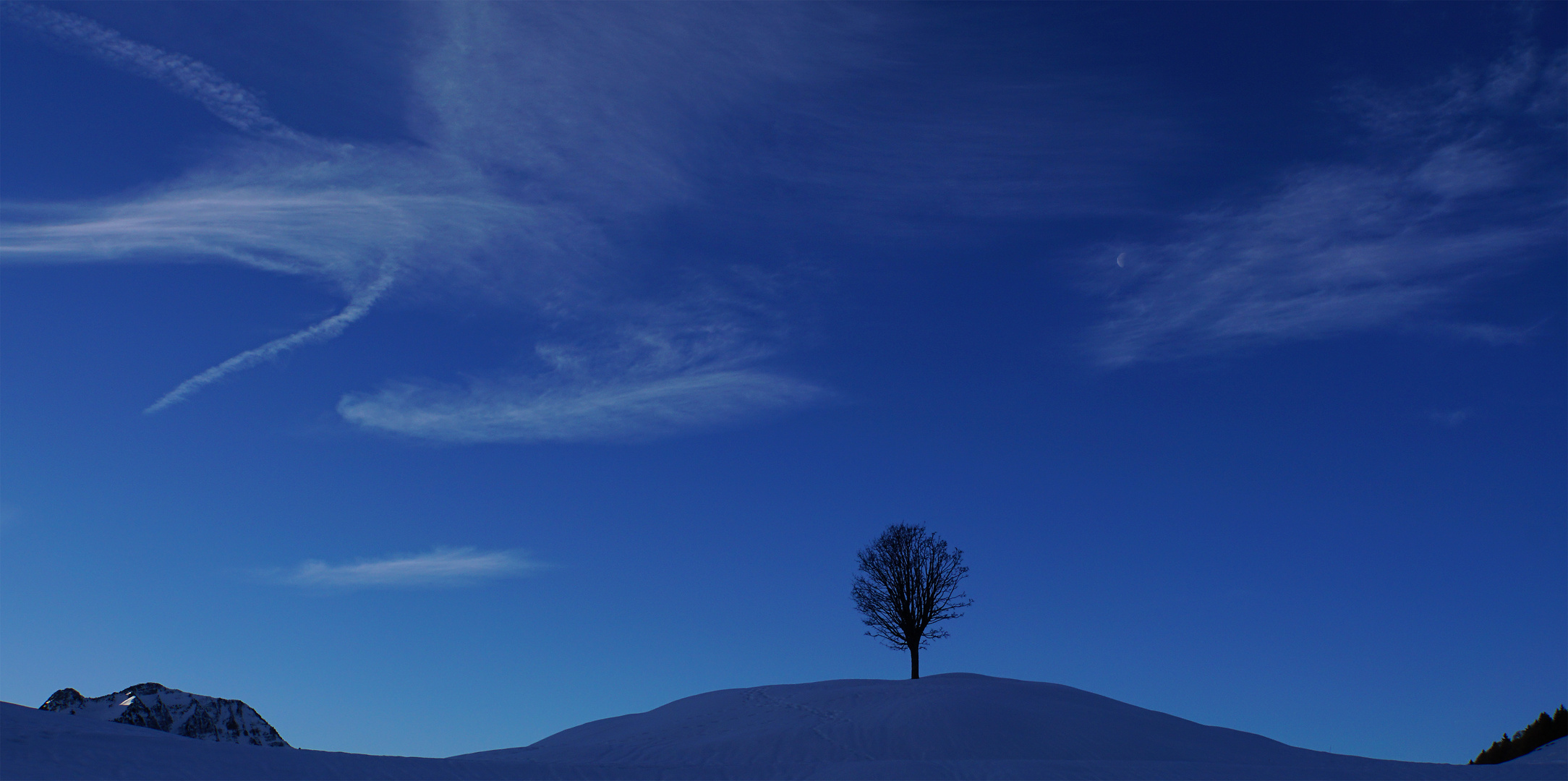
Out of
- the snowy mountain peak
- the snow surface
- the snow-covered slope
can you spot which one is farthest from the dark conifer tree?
the snowy mountain peak

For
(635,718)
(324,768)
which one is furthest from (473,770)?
(635,718)

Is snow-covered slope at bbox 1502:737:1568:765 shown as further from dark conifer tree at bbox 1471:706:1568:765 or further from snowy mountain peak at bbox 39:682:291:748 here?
snowy mountain peak at bbox 39:682:291:748

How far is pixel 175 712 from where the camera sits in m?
26.8

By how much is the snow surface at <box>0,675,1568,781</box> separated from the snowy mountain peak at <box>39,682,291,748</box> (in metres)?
7.11

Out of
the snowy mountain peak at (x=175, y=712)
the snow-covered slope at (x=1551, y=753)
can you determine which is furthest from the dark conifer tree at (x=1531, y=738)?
the snowy mountain peak at (x=175, y=712)

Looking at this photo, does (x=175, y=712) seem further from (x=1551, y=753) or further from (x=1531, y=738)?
(x=1531, y=738)

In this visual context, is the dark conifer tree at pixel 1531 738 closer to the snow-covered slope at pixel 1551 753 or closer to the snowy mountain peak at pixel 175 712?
the snow-covered slope at pixel 1551 753

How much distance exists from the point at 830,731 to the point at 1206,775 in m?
9.71

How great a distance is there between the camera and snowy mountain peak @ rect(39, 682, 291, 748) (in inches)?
1029

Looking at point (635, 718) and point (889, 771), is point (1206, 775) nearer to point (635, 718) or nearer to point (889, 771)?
point (889, 771)

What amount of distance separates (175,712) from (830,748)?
18.3m

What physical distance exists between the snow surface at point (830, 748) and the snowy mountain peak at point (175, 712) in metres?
7.11

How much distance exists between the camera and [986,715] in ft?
92.8

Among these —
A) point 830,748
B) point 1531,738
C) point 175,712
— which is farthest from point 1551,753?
point 175,712
